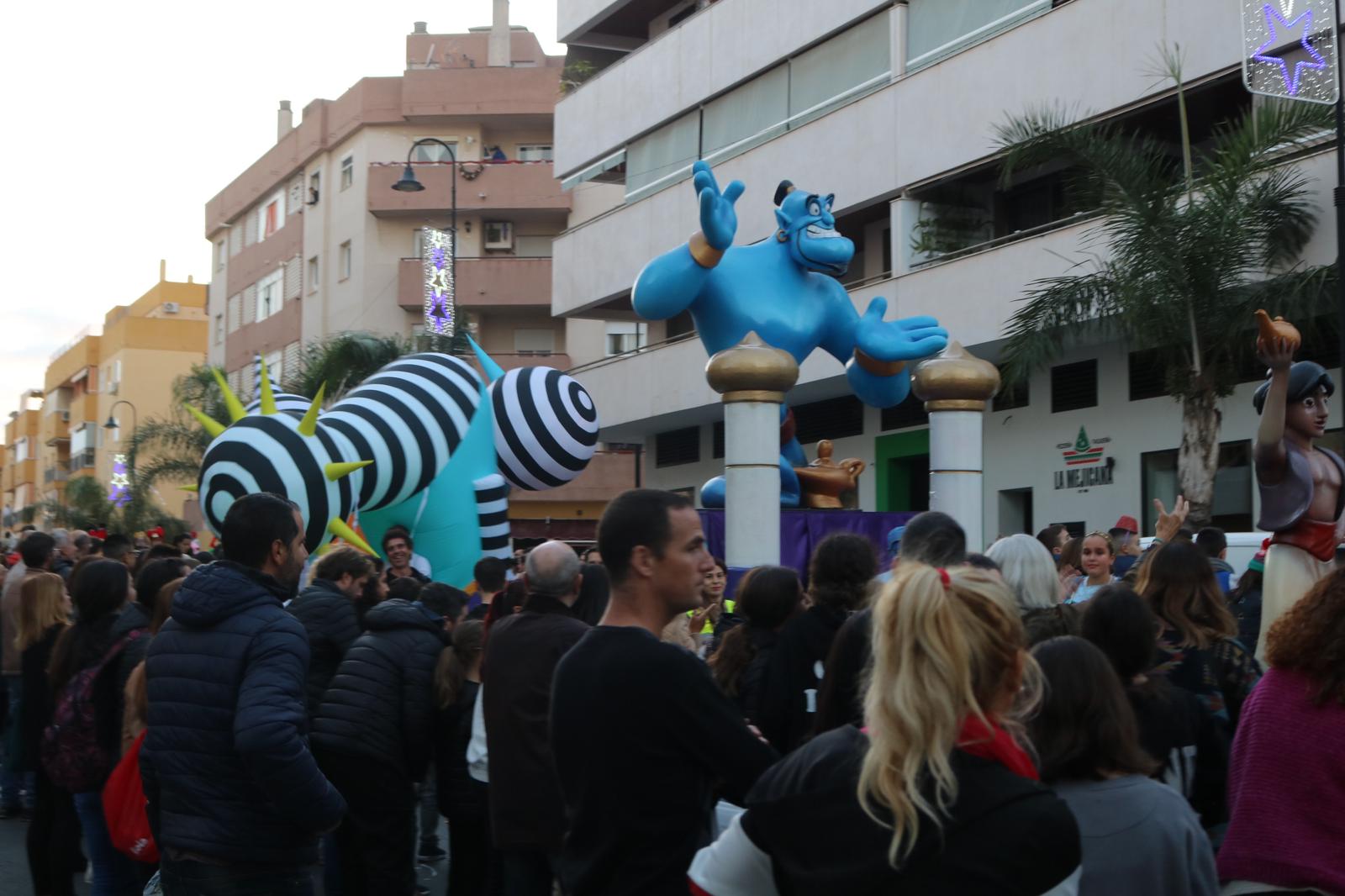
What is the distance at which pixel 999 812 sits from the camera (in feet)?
8.61

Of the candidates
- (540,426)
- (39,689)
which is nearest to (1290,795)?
(39,689)

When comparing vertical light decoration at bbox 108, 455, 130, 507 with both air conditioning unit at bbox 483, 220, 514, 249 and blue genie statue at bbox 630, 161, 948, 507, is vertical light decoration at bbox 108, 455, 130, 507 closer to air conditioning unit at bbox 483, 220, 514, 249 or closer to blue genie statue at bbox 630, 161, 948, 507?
air conditioning unit at bbox 483, 220, 514, 249

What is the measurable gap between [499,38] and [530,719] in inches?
1729

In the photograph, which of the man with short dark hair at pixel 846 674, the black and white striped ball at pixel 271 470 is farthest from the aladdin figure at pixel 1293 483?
the black and white striped ball at pixel 271 470

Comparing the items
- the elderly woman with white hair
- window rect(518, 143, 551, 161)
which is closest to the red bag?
the elderly woman with white hair

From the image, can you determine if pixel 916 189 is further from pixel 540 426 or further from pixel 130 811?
pixel 130 811

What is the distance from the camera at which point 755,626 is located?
19.6 ft

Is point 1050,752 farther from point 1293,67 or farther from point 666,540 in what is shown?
point 1293,67

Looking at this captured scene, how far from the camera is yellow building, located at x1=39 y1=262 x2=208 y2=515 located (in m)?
73.1

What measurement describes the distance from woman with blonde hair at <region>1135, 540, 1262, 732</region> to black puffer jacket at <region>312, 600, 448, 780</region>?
3230mm

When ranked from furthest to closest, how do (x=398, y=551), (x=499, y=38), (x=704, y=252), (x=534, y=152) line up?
(x=499, y=38), (x=534, y=152), (x=704, y=252), (x=398, y=551)

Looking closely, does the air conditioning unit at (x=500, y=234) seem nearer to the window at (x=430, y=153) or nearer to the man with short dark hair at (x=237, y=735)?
the window at (x=430, y=153)

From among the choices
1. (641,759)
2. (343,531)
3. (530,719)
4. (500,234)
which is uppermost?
(500,234)

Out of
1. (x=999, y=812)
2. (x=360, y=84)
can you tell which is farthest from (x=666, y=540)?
(x=360, y=84)
